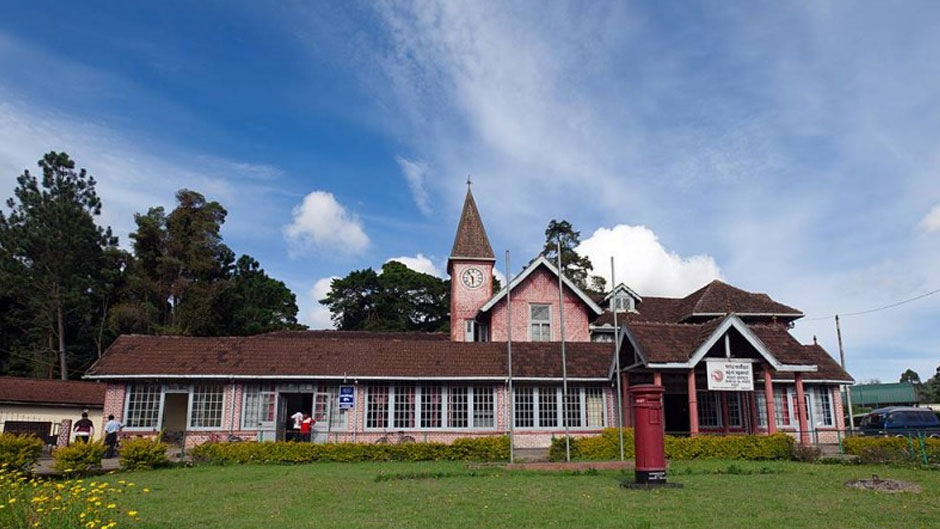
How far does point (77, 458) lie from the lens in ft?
55.9

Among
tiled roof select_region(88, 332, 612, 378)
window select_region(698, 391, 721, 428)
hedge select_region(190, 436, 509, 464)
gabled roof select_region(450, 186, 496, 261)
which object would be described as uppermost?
gabled roof select_region(450, 186, 496, 261)

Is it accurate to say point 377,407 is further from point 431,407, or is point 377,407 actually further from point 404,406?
point 431,407

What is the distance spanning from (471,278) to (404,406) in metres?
9.42

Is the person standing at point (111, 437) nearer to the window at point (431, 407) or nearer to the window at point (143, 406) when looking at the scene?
the window at point (143, 406)

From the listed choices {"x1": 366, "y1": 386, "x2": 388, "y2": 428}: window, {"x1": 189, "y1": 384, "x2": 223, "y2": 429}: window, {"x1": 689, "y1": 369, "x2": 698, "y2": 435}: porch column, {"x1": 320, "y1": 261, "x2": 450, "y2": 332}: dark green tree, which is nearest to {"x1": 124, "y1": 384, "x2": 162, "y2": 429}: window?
{"x1": 189, "y1": 384, "x2": 223, "y2": 429}: window

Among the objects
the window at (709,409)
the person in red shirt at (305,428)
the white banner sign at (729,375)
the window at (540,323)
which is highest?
the window at (540,323)

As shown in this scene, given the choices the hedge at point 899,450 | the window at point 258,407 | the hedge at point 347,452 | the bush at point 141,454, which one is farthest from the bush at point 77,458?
the hedge at point 899,450

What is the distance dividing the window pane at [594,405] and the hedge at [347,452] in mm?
5452

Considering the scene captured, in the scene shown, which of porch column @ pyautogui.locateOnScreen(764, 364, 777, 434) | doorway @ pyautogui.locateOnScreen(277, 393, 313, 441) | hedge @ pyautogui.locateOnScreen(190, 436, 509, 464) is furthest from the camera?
doorway @ pyautogui.locateOnScreen(277, 393, 313, 441)

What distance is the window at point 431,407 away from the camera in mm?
25031

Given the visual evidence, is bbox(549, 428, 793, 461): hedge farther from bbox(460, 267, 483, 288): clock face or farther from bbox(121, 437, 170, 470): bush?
bbox(460, 267, 483, 288): clock face

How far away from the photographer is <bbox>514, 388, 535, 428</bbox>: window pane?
82.7 ft

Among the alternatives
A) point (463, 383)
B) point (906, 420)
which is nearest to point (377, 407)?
point (463, 383)

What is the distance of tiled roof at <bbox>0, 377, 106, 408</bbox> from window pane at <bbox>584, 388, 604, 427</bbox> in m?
23.5
